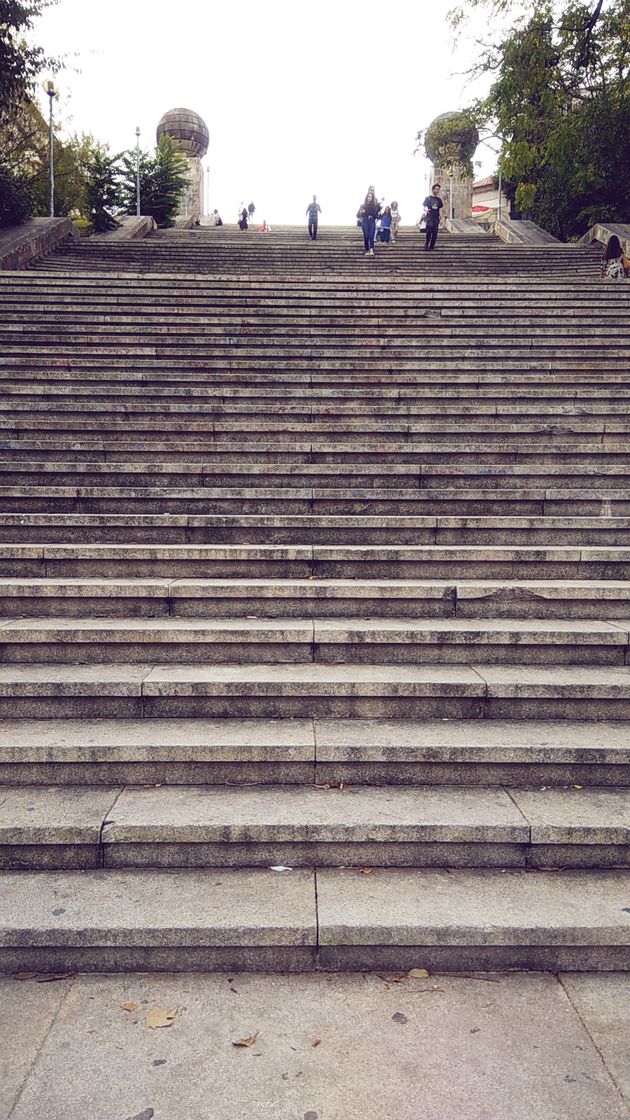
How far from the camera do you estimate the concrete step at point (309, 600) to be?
17.5 feet

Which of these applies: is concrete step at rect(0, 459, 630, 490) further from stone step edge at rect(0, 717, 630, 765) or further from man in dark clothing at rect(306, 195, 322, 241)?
man in dark clothing at rect(306, 195, 322, 241)

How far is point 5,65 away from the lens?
50.1ft

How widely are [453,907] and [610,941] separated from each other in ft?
2.06

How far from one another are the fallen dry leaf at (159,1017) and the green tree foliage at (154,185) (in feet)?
79.3

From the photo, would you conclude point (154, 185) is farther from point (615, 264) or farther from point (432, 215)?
point (615, 264)

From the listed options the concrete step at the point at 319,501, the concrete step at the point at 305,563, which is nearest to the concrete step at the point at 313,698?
the concrete step at the point at 305,563

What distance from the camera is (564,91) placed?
19031mm

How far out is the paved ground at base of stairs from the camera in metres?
2.54

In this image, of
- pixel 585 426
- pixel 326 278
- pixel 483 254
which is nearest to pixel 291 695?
pixel 585 426

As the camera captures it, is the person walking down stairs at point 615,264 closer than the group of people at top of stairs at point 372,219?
Yes

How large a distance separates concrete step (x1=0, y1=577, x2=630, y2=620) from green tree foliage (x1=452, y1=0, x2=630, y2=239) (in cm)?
1672

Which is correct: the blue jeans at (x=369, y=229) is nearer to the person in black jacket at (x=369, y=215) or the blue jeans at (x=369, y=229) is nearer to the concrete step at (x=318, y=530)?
the person in black jacket at (x=369, y=215)

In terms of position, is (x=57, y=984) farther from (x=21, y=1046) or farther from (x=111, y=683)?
(x=111, y=683)

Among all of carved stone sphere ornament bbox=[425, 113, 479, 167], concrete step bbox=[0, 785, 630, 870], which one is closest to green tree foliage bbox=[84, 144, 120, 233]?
carved stone sphere ornament bbox=[425, 113, 479, 167]
